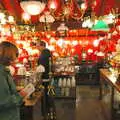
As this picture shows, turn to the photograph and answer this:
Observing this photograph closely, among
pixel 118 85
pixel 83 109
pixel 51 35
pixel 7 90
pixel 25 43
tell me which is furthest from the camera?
pixel 51 35

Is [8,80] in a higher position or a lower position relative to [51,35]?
lower

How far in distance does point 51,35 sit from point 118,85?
1159cm

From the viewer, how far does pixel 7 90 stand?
137 inches

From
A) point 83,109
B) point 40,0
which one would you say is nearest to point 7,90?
point 40,0

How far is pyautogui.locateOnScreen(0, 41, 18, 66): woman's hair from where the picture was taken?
3595mm

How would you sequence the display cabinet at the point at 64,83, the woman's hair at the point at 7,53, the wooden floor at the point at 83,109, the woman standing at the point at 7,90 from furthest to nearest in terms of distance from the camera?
the display cabinet at the point at 64,83 → the wooden floor at the point at 83,109 → the woman's hair at the point at 7,53 → the woman standing at the point at 7,90

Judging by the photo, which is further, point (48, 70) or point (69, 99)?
point (69, 99)

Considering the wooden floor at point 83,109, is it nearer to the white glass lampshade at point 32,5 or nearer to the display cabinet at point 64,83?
the display cabinet at point 64,83

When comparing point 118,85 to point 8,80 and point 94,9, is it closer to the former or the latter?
point 8,80

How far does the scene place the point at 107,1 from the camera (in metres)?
9.31

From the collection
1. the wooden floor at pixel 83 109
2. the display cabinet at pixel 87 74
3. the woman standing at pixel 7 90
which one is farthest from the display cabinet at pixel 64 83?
the woman standing at pixel 7 90

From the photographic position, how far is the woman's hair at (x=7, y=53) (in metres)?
3.60

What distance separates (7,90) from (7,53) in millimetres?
503

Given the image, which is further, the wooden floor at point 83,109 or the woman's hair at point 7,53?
the wooden floor at point 83,109
